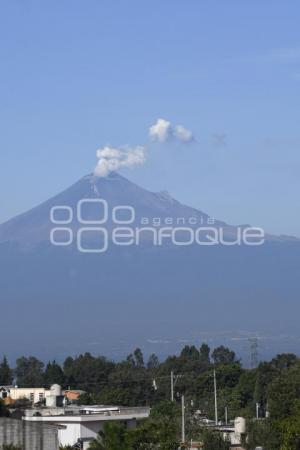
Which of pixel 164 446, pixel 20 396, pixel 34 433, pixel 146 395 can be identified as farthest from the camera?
pixel 146 395

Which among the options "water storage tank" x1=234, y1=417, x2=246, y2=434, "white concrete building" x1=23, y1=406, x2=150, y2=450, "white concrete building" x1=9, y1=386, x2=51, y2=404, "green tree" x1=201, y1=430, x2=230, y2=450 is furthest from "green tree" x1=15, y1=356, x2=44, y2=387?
"green tree" x1=201, y1=430, x2=230, y2=450

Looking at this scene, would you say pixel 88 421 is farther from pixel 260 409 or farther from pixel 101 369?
pixel 101 369

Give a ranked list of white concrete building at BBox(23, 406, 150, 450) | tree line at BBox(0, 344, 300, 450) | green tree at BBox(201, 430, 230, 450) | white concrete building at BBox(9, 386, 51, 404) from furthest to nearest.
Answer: white concrete building at BBox(9, 386, 51, 404)
tree line at BBox(0, 344, 300, 450)
white concrete building at BBox(23, 406, 150, 450)
green tree at BBox(201, 430, 230, 450)

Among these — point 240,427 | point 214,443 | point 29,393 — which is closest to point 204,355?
point 29,393

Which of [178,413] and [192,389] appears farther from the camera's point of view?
[192,389]

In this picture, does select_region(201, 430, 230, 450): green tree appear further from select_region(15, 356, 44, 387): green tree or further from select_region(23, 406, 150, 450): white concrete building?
select_region(15, 356, 44, 387): green tree

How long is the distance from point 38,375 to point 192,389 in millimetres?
24369

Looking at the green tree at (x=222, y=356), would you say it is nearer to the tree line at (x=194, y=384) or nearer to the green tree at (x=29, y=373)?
the tree line at (x=194, y=384)

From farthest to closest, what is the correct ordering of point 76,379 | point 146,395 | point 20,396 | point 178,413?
point 76,379 → point 146,395 → point 20,396 → point 178,413

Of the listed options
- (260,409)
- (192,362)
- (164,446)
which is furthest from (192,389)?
(164,446)

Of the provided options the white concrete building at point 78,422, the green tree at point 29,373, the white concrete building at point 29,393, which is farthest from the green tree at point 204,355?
the white concrete building at point 78,422

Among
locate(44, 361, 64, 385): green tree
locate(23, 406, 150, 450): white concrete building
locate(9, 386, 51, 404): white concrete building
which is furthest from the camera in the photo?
locate(44, 361, 64, 385): green tree

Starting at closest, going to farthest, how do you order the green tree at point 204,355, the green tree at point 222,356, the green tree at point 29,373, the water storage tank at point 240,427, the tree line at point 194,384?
the tree line at point 194,384 → the water storage tank at point 240,427 → the green tree at point 29,373 → the green tree at point 204,355 → the green tree at point 222,356

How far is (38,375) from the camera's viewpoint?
123 m
